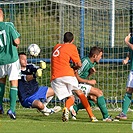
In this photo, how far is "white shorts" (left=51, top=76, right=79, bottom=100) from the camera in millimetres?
12406

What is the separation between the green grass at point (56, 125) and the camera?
35.4 ft

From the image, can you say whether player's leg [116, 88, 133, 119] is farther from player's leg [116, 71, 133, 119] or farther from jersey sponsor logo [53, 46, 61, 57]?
→ jersey sponsor logo [53, 46, 61, 57]

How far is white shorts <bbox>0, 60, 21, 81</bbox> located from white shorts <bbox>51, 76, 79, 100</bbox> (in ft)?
2.64

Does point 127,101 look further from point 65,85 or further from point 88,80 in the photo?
point 65,85

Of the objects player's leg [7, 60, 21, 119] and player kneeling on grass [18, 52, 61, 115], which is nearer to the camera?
player's leg [7, 60, 21, 119]

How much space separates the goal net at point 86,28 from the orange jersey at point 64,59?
4077 millimetres

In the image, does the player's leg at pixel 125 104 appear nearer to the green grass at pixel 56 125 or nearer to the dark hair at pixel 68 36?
the green grass at pixel 56 125

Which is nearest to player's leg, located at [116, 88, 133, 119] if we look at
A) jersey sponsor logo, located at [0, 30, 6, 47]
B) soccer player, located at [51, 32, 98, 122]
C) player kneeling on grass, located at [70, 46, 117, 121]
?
player kneeling on grass, located at [70, 46, 117, 121]

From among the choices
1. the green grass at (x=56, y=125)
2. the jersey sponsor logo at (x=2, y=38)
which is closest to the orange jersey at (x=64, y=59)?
the green grass at (x=56, y=125)

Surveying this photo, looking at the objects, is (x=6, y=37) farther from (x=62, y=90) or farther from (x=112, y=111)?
(x=112, y=111)

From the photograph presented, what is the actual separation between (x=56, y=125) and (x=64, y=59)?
4.56 feet

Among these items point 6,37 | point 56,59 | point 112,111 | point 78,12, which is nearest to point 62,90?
point 56,59

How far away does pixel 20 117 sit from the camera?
13359 mm

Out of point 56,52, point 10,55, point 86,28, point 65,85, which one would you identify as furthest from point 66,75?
point 86,28
